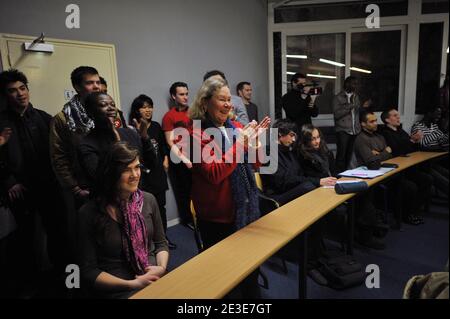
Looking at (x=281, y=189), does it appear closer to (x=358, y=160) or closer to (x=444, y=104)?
(x=358, y=160)

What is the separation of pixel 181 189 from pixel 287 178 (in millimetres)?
1267

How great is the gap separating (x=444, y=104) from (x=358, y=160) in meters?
2.64

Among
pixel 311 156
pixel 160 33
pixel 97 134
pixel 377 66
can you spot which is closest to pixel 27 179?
pixel 97 134

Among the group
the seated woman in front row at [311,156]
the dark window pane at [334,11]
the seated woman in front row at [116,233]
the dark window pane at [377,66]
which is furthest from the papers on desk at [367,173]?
the dark window pane at [334,11]

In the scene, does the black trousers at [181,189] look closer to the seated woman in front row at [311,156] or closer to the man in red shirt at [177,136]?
the man in red shirt at [177,136]

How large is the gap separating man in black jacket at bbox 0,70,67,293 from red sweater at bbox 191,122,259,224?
1190mm

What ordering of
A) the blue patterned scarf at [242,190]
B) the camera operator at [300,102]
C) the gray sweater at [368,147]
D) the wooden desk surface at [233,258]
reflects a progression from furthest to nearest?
the camera operator at [300,102], the gray sweater at [368,147], the blue patterned scarf at [242,190], the wooden desk surface at [233,258]

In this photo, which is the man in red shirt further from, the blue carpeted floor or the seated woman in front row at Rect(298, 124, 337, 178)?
the seated woman in front row at Rect(298, 124, 337, 178)

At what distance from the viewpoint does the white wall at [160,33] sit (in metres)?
2.24

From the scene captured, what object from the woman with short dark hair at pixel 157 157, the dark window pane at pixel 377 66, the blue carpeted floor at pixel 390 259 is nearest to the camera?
the blue carpeted floor at pixel 390 259

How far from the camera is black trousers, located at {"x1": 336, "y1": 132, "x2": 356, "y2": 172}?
13.1 ft

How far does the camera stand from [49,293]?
1.88 metres

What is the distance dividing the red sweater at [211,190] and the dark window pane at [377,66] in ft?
11.9

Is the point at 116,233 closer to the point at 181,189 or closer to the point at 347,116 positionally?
the point at 181,189
